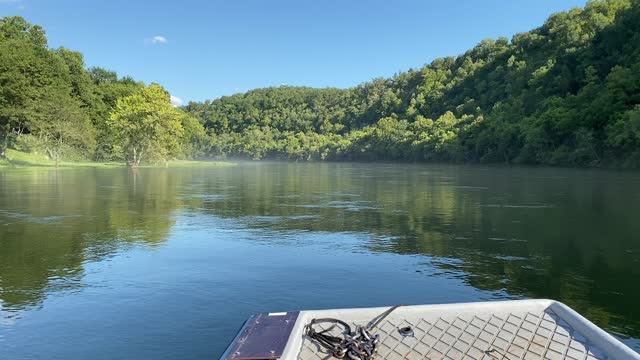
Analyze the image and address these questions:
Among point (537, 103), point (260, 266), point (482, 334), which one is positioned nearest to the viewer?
point (482, 334)

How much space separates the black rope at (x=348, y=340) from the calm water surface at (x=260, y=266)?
176 cm

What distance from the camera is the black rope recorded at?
23.8 ft

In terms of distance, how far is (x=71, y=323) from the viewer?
9.81 meters

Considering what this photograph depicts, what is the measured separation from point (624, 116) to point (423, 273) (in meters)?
75.9

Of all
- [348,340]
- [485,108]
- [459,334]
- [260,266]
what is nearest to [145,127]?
[260,266]

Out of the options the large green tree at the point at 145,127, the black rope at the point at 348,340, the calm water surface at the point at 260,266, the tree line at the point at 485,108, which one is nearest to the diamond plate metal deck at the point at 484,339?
the black rope at the point at 348,340

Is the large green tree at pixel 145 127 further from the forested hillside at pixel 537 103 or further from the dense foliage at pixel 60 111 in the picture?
the forested hillside at pixel 537 103

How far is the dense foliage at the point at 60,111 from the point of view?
88062 mm

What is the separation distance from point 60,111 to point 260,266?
89.4 meters

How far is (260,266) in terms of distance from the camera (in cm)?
1464

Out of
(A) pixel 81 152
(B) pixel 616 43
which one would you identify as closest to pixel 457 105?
(B) pixel 616 43

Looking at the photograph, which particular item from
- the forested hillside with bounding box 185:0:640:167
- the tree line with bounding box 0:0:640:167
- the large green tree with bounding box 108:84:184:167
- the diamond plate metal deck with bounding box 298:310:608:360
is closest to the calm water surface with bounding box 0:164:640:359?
the diamond plate metal deck with bounding box 298:310:608:360

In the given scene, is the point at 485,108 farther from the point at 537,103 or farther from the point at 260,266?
the point at 260,266

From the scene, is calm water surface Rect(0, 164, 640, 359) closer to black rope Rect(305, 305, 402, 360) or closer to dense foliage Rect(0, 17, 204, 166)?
black rope Rect(305, 305, 402, 360)
